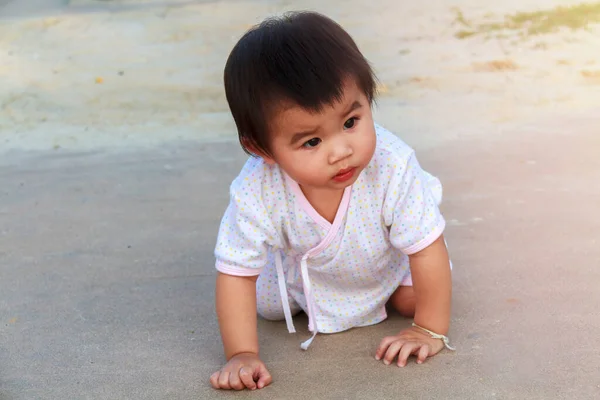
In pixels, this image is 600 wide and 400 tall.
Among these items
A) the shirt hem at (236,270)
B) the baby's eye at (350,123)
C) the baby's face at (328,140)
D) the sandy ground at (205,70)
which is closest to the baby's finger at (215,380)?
the shirt hem at (236,270)

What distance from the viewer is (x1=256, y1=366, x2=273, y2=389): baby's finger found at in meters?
2.01

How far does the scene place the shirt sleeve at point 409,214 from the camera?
2098 mm

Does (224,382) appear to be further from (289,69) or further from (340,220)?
(289,69)

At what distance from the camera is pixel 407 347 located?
2.05 metres

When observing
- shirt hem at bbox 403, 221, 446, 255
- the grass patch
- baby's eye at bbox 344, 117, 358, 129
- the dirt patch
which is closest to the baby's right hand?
shirt hem at bbox 403, 221, 446, 255

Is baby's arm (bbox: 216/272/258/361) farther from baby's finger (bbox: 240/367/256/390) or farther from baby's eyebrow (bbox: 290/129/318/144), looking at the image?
baby's eyebrow (bbox: 290/129/318/144)

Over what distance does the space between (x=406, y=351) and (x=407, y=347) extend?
0.04 feet

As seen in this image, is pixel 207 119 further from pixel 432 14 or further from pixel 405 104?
pixel 432 14

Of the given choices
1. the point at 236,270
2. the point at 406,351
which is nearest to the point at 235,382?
the point at 236,270

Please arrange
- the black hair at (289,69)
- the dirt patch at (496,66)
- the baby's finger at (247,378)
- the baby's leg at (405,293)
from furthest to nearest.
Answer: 1. the dirt patch at (496,66)
2. the baby's leg at (405,293)
3. the baby's finger at (247,378)
4. the black hair at (289,69)

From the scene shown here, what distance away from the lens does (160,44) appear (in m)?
6.18

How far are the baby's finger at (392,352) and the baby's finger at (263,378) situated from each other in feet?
0.91

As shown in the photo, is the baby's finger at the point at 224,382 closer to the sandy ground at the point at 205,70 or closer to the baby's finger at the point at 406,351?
the baby's finger at the point at 406,351

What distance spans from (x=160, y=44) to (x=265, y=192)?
4.28m
